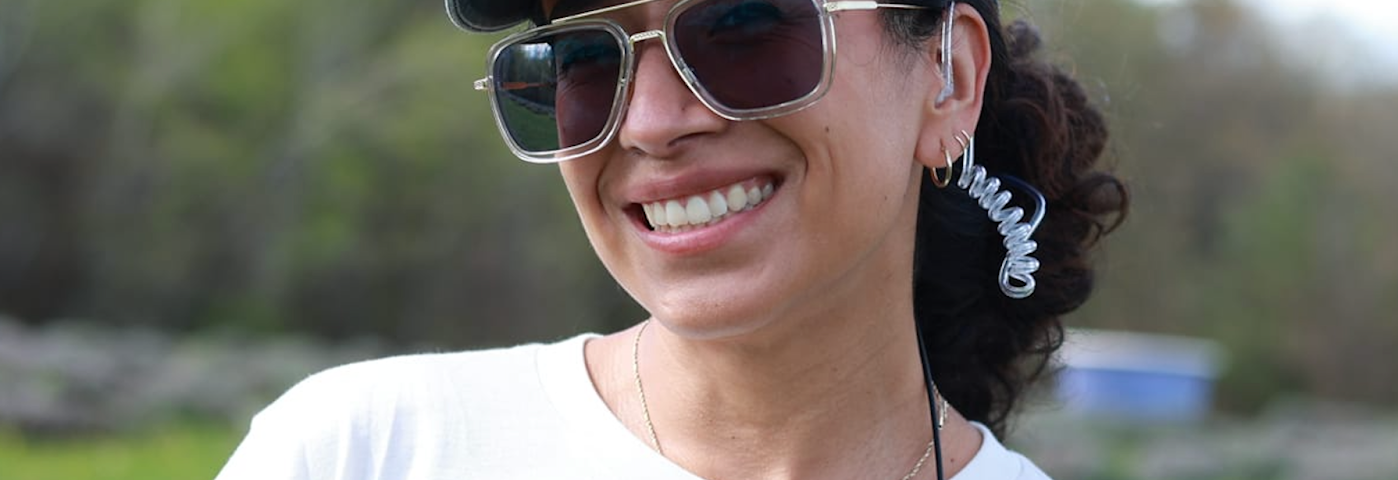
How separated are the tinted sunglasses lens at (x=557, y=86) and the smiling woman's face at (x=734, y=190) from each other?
3 cm

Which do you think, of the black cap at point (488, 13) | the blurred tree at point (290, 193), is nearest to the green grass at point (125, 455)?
the black cap at point (488, 13)

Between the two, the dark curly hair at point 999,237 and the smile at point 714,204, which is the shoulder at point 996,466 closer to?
the dark curly hair at point 999,237

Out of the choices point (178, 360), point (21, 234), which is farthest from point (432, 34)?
point (178, 360)

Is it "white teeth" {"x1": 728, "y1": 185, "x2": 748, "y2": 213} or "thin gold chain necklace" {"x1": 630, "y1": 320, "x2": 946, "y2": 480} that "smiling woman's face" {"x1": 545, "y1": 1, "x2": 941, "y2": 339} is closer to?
"white teeth" {"x1": 728, "y1": 185, "x2": 748, "y2": 213}

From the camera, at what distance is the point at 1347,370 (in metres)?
13.2

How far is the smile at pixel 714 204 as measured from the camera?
1.49 metres

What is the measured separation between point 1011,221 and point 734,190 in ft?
1.71

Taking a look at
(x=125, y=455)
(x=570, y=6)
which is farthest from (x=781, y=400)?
(x=125, y=455)

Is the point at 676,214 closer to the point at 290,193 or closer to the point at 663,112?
the point at 663,112

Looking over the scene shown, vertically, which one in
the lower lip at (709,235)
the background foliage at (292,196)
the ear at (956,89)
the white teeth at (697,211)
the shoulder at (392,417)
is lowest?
the background foliage at (292,196)

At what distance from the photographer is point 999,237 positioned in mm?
1953

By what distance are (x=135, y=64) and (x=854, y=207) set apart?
60.9 ft

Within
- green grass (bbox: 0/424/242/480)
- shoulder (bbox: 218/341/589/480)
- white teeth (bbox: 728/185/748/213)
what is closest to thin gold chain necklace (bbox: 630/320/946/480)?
shoulder (bbox: 218/341/589/480)

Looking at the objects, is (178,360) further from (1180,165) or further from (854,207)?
(854,207)
